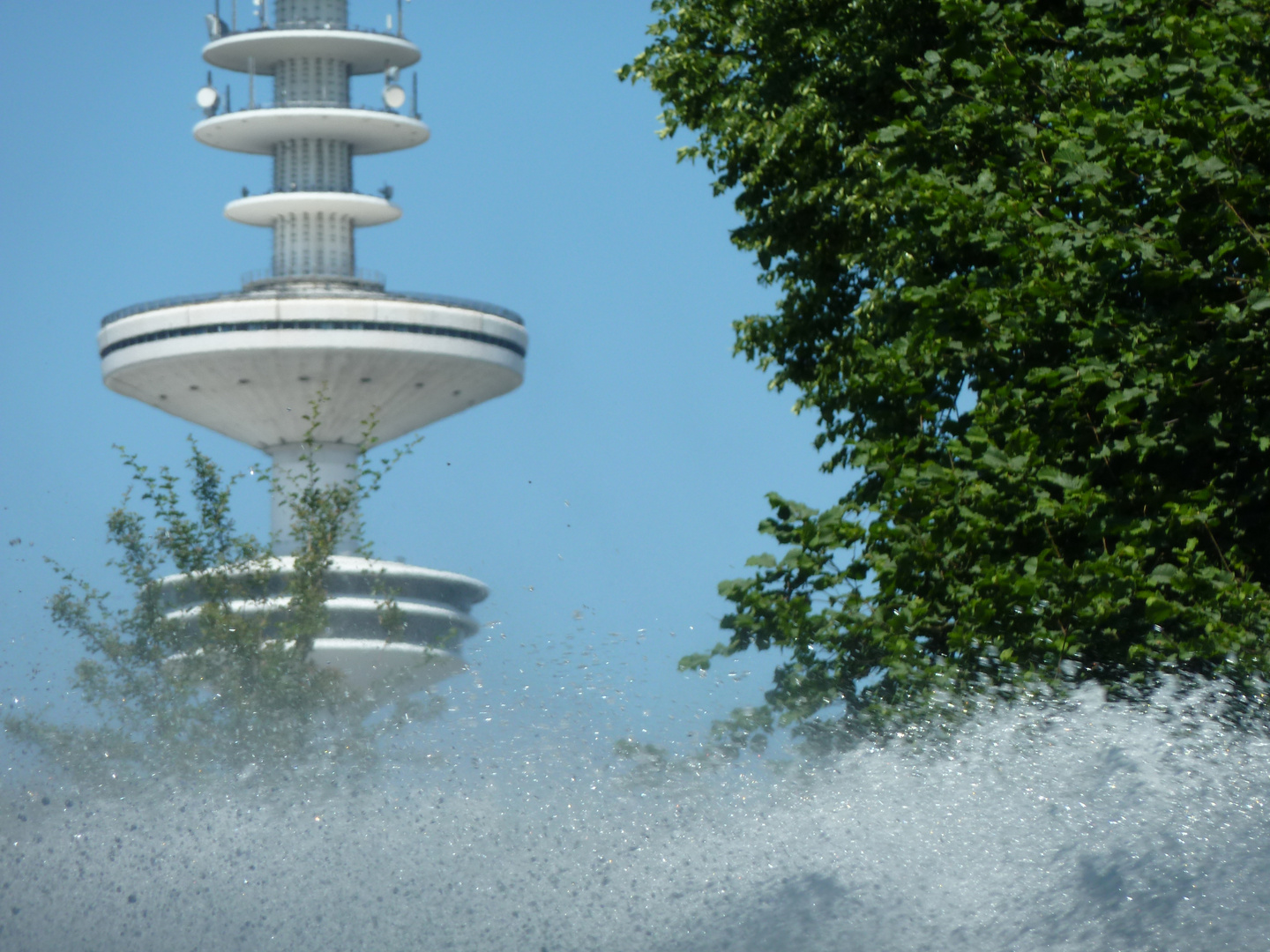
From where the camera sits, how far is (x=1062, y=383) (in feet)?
44.1

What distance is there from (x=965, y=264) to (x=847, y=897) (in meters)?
6.95

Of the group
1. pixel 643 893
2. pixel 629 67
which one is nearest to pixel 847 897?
pixel 643 893

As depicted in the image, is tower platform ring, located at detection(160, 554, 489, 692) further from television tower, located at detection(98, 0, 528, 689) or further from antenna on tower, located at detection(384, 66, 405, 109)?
antenna on tower, located at detection(384, 66, 405, 109)

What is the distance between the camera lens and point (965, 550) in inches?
539

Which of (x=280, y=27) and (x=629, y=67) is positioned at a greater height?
(x=280, y=27)

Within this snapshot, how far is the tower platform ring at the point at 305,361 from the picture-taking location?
8412 centimetres

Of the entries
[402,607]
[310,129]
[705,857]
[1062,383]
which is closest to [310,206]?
[310,129]

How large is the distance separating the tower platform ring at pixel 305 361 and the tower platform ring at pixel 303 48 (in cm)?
1246

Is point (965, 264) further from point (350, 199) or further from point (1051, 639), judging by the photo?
point (350, 199)

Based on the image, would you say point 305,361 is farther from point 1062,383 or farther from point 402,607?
point 1062,383

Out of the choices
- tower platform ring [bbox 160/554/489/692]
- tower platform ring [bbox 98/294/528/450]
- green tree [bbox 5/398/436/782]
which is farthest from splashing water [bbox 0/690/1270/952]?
tower platform ring [bbox 98/294/528/450]

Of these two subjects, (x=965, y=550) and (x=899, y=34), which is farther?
(x=899, y=34)

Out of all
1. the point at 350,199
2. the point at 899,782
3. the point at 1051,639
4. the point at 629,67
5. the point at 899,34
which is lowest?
the point at 899,782

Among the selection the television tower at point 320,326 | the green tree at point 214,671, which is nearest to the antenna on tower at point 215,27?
the television tower at point 320,326
